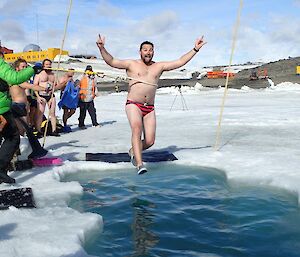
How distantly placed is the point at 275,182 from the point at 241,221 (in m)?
1.44

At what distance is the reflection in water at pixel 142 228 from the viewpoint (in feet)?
11.9

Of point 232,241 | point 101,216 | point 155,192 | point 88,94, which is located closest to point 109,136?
point 88,94

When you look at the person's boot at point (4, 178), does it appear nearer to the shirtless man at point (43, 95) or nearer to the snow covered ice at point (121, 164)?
the snow covered ice at point (121, 164)

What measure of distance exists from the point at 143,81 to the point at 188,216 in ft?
8.94

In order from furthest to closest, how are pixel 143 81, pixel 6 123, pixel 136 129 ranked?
pixel 143 81
pixel 136 129
pixel 6 123

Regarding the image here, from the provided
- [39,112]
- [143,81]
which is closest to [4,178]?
[143,81]

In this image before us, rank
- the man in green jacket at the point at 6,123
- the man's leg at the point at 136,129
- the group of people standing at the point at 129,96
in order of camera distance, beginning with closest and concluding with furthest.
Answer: the man in green jacket at the point at 6,123 → the group of people standing at the point at 129,96 → the man's leg at the point at 136,129

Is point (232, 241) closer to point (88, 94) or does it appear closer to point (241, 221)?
point (241, 221)

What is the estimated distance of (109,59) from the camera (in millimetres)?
6375

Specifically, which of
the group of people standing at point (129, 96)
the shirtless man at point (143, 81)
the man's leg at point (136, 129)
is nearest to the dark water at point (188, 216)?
the man's leg at point (136, 129)

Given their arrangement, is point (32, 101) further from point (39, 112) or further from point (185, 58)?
point (185, 58)

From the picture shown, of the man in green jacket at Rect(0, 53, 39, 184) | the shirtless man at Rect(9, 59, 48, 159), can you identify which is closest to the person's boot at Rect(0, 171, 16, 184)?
the man in green jacket at Rect(0, 53, 39, 184)

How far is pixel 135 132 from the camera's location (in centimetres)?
627

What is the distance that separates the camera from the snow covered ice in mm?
3664
